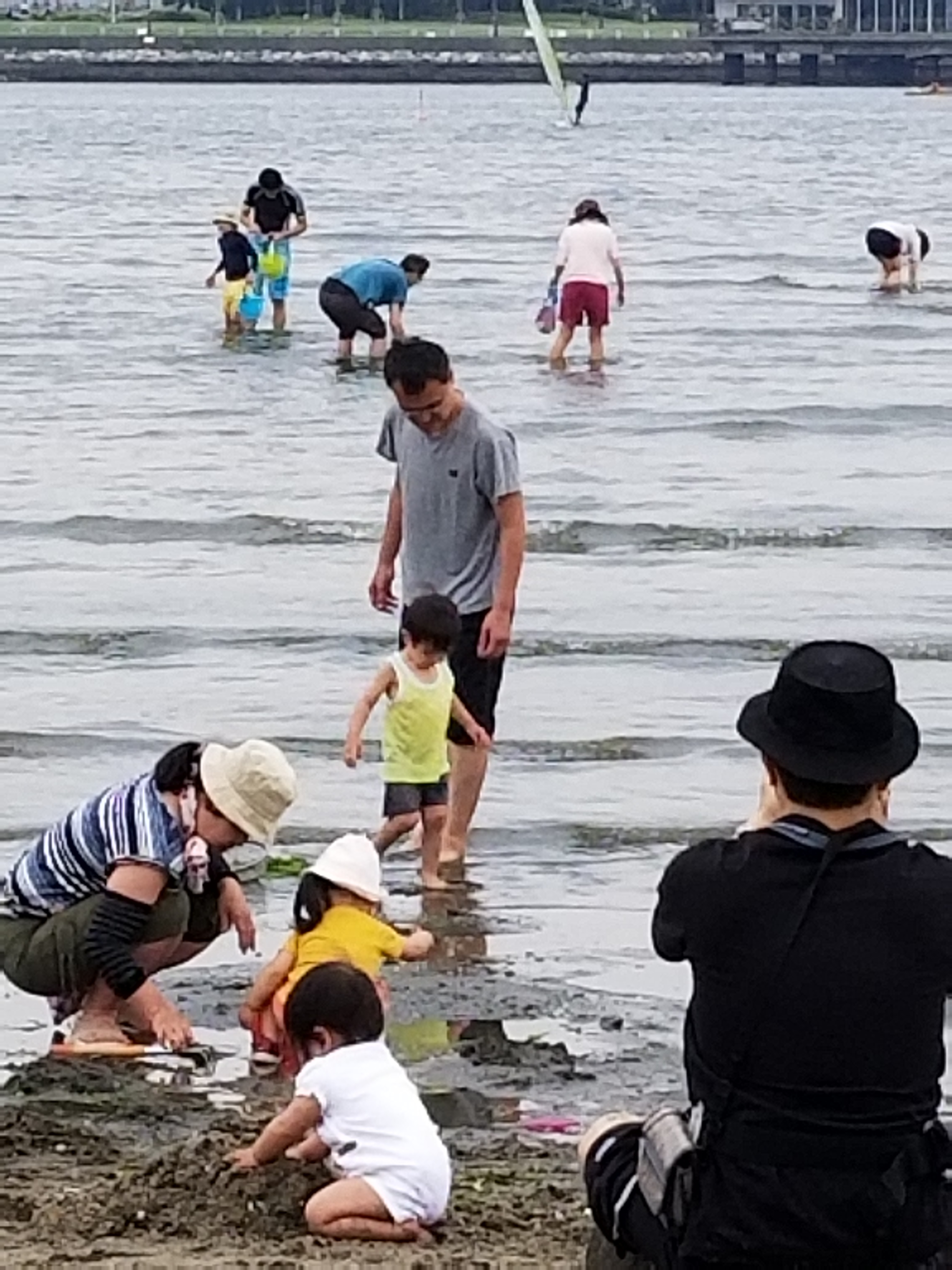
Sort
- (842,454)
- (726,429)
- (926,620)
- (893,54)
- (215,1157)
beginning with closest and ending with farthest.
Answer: (215,1157), (926,620), (842,454), (726,429), (893,54)

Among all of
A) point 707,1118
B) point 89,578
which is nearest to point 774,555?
point 89,578

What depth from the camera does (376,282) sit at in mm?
23234

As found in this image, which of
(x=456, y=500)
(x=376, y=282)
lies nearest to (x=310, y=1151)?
(x=456, y=500)

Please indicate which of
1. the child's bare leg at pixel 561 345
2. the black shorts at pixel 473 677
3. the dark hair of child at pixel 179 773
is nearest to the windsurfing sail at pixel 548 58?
the child's bare leg at pixel 561 345

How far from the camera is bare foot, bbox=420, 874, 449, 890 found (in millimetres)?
8836

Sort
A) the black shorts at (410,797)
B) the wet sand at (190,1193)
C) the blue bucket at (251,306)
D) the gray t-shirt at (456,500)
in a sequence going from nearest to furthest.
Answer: the wet sand at (190,1193), the gray t-shirt at (456,500), the black shorts at (410,797), the blue bucket at (251,306)

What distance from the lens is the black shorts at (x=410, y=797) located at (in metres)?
8.79

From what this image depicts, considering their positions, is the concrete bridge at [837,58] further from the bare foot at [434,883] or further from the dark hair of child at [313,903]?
the dark hair of child at [313,903]

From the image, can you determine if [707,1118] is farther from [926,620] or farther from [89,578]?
[89,578]

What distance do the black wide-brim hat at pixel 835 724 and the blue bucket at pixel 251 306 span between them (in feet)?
A: 74.3

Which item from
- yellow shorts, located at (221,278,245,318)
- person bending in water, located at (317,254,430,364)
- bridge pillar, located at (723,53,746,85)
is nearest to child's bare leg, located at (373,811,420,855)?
person bending in water, located at (317,254,430,364)

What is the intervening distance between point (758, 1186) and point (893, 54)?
141m

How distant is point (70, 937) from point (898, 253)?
25.3 meters

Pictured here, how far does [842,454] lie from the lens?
19.3 m
